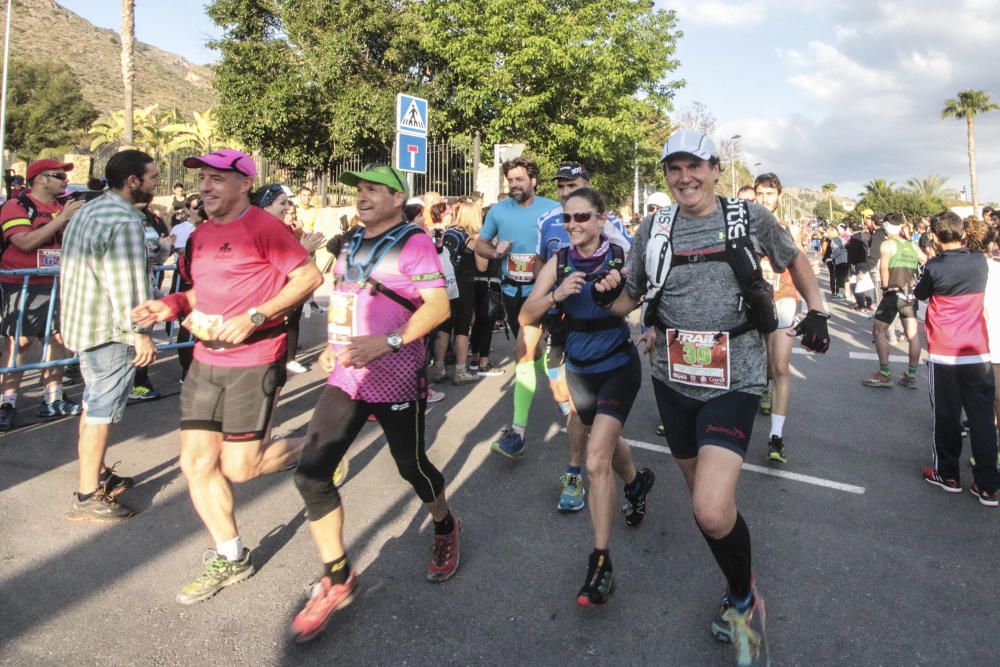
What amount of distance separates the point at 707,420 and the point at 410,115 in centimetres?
702

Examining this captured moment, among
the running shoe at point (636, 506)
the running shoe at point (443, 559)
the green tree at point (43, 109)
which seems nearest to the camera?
the running shoe at point (443, 559)

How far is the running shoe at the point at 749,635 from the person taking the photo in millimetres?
2572

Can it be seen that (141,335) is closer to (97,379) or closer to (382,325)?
(97,379)

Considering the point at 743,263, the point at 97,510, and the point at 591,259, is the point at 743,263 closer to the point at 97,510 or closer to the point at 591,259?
the point at 591,259

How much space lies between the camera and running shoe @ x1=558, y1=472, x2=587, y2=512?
4117mm

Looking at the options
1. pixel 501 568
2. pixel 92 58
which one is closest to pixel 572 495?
pixel 501 568

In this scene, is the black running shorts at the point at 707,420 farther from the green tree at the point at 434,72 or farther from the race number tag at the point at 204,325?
the green tree at the point at 434,72

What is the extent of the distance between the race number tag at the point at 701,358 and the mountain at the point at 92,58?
58843 mm

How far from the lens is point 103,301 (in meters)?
3.98

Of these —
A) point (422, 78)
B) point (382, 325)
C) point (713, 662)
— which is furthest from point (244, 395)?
point (422, 78)

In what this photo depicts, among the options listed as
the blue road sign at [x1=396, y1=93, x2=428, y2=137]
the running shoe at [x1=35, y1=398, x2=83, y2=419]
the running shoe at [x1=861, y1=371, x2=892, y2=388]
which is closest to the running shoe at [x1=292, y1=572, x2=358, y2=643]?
the running shoe at [x1=35, y1=398, x2=83, y2=419]

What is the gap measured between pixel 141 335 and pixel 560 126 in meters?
22.3

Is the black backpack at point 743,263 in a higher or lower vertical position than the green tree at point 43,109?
lower

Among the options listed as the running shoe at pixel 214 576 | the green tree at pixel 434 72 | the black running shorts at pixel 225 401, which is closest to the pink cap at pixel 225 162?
the black running shorts at pixel 225 401
